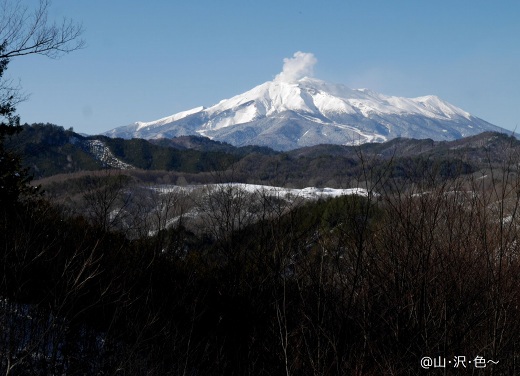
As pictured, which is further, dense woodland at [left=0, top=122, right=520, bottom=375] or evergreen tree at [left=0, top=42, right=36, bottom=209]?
evergreen tree at [left=0, top=42, right=36, bottom=209]

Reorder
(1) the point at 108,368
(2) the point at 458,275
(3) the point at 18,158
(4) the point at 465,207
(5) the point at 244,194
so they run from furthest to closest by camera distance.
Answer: (5) the point at 244,194
(3) the point at 18,158
(4) the point at 465,207
(1) the point at 108,368
(2) the point at 458,275

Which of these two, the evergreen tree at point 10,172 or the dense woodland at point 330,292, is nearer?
the dense woodland at point 330,292

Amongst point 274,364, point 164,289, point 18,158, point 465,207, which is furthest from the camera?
point 18,158

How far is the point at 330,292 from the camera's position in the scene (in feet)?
24.8

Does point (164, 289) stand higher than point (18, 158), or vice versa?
point (18, 158)

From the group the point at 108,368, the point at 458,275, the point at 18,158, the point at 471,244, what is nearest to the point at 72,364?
the point at 108,368

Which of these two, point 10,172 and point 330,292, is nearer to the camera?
point 330,292

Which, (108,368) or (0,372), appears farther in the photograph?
(108,368)

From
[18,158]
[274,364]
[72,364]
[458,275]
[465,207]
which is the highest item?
[18,158]

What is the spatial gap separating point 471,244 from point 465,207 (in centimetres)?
84

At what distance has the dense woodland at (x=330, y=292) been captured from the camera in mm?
7207

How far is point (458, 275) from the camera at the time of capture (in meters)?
8.53

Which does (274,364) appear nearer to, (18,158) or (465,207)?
(465,207)

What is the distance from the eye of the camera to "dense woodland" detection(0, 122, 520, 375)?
7207mm
